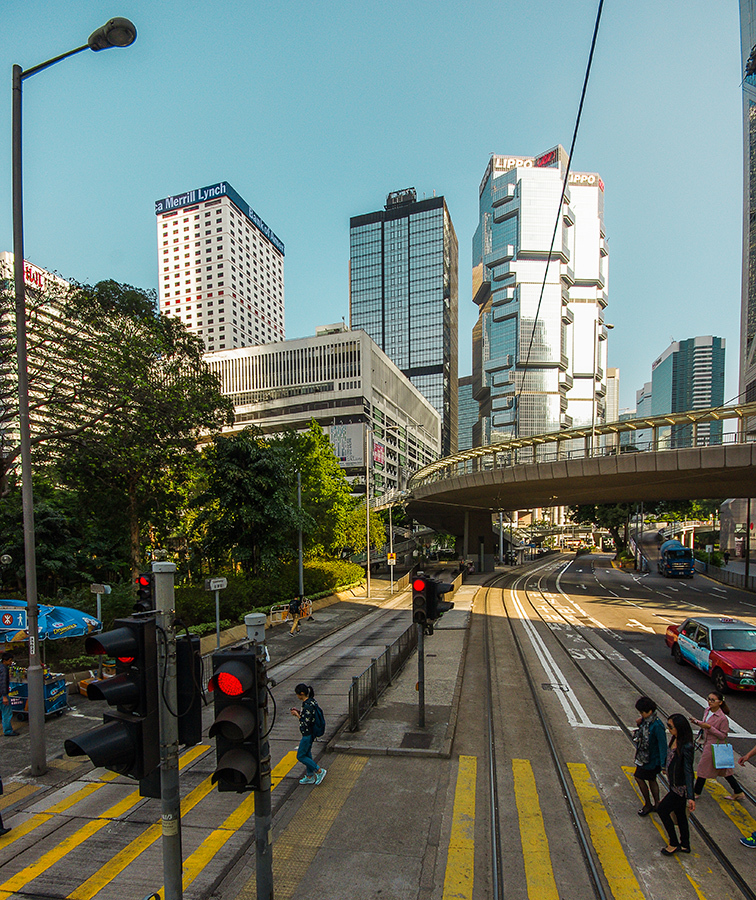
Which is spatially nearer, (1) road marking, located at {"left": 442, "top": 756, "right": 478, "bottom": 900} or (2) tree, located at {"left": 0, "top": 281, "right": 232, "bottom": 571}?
(1) road marking, located at {"left": 442, "top": 756, "right": 478, "bottom": 900}

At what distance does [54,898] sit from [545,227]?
200135 millimetres

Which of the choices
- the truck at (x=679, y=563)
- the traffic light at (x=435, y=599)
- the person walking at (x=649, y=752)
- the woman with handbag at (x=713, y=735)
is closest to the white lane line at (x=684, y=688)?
the woman with handbag at (x=713, y=735)

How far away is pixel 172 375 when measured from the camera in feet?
76.6

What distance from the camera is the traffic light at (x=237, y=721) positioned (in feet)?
12.6

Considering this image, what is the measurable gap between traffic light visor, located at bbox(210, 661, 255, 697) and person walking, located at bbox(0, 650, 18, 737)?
9.51m

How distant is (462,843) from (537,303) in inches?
7183

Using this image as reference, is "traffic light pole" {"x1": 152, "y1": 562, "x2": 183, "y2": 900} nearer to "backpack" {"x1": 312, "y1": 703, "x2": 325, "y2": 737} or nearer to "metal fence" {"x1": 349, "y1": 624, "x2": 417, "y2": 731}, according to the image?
"backpack" {"x1": 312, "y1": 703, "x2": 325, "y2": 737}

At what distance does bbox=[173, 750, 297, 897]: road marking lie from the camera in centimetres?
631

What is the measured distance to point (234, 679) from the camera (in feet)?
12.7

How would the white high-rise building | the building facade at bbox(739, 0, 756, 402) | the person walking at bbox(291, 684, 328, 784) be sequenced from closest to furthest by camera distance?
1. the person walking at bbox(291, 684, 328, 784)
2. the building facade at bbox(739, 0, 756, 402)
3. the white high-rise building

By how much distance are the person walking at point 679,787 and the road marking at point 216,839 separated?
514cm

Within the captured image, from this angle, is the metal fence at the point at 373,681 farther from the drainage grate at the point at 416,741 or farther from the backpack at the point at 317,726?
the backpack at the point at 317,726

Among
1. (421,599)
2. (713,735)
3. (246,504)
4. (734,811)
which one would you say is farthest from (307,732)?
(246,504)

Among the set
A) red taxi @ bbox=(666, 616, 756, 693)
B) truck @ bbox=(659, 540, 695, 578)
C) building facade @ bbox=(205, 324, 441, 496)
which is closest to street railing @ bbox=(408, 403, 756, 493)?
truck @ bbox=(659, 540, 695, 578)
